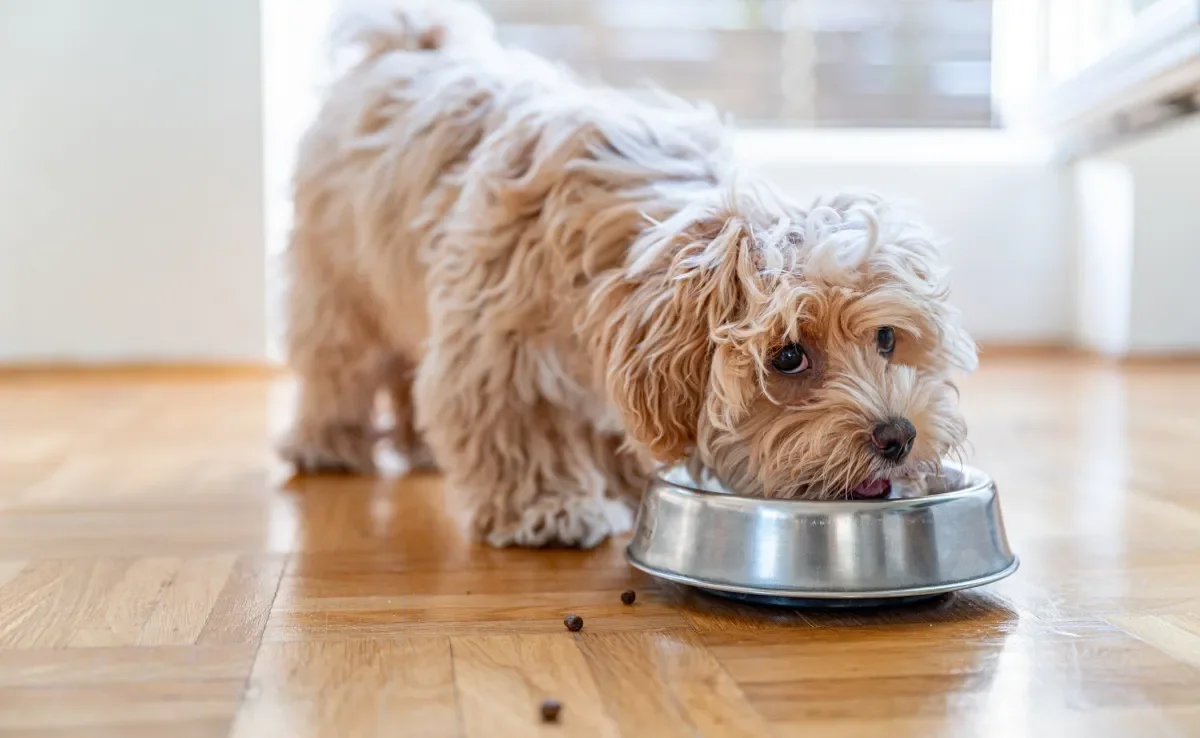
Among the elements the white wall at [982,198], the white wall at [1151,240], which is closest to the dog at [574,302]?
the white wall at [982,198]

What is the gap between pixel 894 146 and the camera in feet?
17.4

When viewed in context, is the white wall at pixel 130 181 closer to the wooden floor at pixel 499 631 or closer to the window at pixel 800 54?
the window at pixel 800 54

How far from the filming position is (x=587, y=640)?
5.16 feet

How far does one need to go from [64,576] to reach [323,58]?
1431 millimetres

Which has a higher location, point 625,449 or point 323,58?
point 323,58

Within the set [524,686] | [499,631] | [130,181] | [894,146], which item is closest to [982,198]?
[894,146]

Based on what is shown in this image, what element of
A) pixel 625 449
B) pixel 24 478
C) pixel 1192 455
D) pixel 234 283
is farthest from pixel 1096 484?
pixel 234 283

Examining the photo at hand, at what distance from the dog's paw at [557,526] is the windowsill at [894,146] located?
3249mm

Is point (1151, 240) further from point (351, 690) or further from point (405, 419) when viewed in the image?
point (351, 690)

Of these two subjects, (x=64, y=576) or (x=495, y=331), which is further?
(x=495, y=331)

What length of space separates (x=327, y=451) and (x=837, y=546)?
5.04ft

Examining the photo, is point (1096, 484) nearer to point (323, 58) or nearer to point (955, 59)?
point (323, 58)

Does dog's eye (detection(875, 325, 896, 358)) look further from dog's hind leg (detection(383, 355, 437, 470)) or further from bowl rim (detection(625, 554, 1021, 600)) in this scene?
dog's hind leg (detection(383, 355, 437, 470))

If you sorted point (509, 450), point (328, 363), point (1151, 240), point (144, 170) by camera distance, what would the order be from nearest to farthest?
point (509, 450)
point (328, 363)
point (144, 170)
point (1151, 240)
